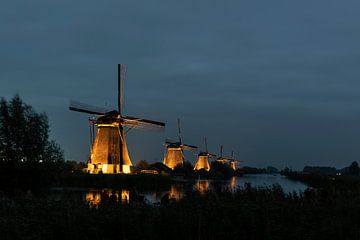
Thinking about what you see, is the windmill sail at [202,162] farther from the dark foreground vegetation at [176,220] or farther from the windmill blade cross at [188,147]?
the dark foreground vegetation at [176,220]

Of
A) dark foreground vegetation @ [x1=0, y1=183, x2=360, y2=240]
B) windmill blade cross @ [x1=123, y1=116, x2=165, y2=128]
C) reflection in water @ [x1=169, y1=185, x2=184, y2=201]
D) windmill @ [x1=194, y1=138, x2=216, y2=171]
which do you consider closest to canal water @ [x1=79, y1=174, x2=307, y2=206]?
reflection in water @ [x1=169, y1=185, x2=184, y2=201]

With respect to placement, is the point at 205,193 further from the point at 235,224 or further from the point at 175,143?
the point at 175,143

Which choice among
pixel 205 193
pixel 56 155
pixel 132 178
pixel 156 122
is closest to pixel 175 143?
pixel 156 122

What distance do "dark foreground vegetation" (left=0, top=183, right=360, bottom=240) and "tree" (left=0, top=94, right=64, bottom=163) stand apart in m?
22.6

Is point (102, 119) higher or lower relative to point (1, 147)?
higher

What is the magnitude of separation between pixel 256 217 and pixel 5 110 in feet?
91.4

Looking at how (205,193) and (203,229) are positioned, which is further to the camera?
(205,193)

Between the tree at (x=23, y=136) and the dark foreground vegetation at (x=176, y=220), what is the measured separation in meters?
22.6

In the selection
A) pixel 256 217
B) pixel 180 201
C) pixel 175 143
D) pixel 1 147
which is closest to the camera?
pixel 256 217

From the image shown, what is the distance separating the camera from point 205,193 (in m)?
13.6

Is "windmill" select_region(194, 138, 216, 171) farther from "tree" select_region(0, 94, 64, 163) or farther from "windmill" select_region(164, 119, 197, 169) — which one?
"tree" select_region(0, 94, 64, 163)

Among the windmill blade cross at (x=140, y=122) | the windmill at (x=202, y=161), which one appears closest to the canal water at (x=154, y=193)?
the windmill blade cross at (x=140, y=122)

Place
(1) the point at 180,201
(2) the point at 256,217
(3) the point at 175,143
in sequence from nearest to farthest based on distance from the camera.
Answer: (2) the point at 256,217 < (1) the point at 180,201 < (3) the point at 175,143

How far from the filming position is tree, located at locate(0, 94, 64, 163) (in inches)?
1323
